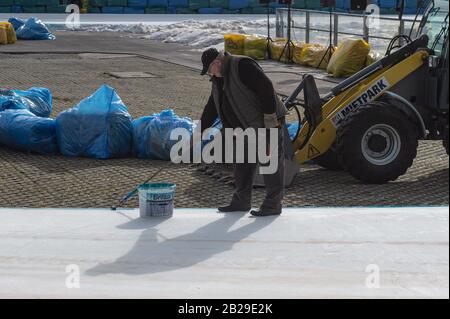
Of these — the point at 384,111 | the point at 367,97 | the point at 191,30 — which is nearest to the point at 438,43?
the point at 367,97

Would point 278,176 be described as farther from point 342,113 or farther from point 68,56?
point 68,56

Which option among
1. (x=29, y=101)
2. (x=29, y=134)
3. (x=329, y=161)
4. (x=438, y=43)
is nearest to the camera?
(x=438, y=43)

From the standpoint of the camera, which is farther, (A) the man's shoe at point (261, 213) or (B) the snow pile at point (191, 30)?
(B) the snow pile at point (191, 30)

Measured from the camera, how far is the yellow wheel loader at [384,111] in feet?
29.3

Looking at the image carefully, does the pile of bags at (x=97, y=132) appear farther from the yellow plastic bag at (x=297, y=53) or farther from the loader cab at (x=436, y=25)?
the yellow plastic bag at (x=297, y=53)

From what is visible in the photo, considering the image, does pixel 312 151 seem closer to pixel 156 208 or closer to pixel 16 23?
pixel 156 208

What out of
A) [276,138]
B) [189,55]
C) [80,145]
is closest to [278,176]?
[276,138]

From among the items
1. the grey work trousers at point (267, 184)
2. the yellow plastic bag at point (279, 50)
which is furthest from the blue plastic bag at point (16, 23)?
the grey work trousers at point (267, 184)

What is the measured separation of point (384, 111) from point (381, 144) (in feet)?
1.15

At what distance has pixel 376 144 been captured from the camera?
902 centimetres

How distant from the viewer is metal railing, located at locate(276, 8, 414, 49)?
21.6 m

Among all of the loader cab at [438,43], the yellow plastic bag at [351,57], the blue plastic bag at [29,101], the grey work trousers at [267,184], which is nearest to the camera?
the grey work trousers at [267,184]

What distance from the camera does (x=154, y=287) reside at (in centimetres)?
589

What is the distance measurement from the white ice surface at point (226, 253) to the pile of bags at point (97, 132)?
2.32 metres
